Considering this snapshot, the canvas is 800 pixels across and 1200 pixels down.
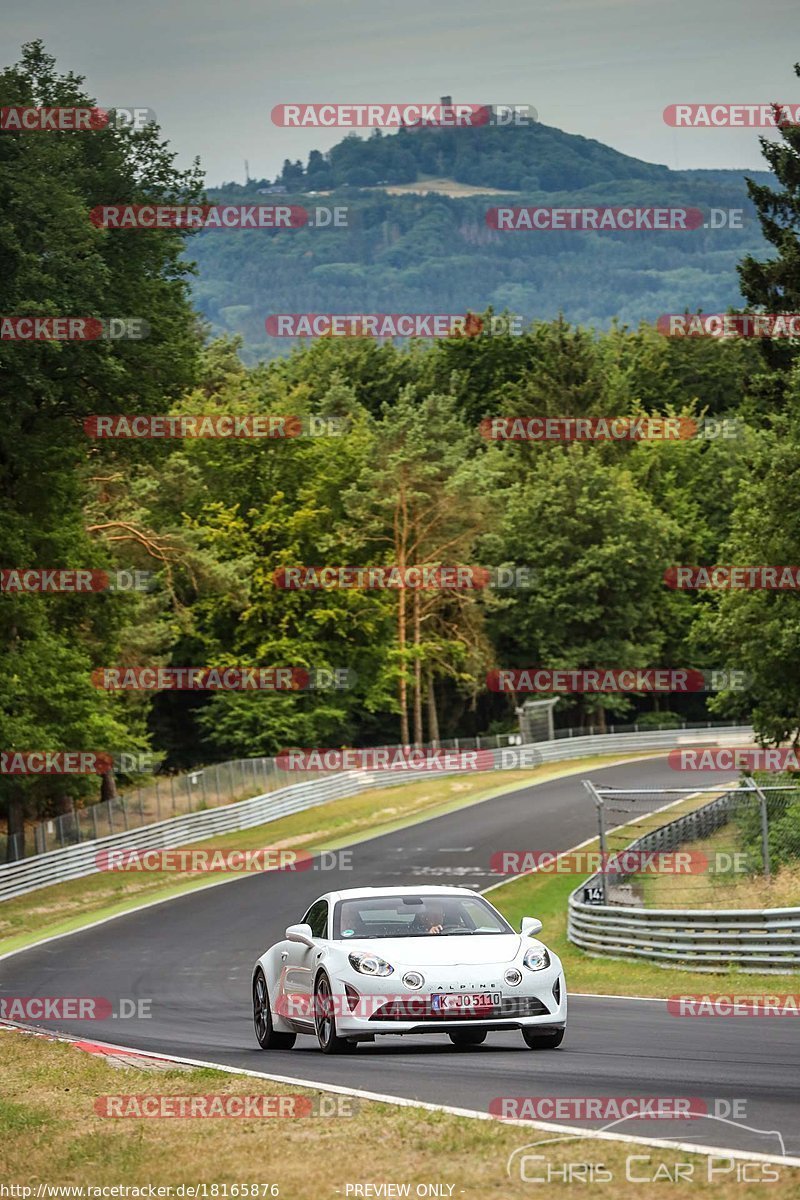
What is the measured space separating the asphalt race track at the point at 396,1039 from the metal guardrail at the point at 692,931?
756 mm

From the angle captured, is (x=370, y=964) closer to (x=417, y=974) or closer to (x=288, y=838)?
(x=417, y=974)

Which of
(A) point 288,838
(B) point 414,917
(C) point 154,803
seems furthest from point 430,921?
(A) point 288,838

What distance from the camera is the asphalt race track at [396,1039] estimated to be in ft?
32.7

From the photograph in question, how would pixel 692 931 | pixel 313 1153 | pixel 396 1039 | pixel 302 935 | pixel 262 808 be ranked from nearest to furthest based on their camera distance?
pixel 313 1153 → pixel 302 935 → pixel 396 1039 → pixel 692 931 → pixel 262 808

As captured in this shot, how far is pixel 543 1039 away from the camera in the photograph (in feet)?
42.8

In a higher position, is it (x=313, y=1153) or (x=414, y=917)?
(x=414, y=917)

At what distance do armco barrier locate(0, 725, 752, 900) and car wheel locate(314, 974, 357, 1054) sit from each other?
30857mm

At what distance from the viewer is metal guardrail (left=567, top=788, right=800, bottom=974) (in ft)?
69.9

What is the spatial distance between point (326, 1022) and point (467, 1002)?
1197 mm

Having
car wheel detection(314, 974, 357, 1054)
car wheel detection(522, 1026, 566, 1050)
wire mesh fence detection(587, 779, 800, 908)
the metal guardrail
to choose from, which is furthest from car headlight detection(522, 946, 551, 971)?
wire mesh fence detection(587, 779, 800, 908)

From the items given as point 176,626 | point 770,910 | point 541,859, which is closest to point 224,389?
point 176,626

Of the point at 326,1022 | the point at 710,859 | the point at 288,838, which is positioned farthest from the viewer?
the point at 288,838

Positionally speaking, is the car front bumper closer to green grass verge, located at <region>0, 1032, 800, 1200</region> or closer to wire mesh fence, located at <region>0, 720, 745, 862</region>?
green grass verge, located at <region>0, 1032, 800, 1200</region>

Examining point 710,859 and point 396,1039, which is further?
point 710,859
